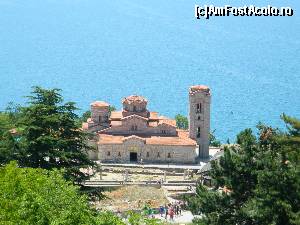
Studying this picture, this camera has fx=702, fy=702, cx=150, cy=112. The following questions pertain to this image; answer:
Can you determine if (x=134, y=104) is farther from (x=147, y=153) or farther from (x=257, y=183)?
(x=257, y=183)

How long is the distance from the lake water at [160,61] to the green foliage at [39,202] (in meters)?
63.9

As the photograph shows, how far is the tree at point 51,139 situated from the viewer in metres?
23.0

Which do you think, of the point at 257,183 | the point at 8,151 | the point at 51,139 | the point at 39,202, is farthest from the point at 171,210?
the point at 39,202

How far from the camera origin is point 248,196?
1953 centimetres

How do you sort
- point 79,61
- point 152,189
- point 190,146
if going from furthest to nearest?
point 79,61 < point 190,146 < point 152,189

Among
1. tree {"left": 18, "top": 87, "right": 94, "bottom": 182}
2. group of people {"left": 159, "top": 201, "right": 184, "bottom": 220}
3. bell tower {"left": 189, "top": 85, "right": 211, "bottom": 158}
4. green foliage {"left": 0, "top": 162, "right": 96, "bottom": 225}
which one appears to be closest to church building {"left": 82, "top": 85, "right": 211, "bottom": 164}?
bell tower {"left": 189, "top": 85, "right": 211, "bottom": 158}

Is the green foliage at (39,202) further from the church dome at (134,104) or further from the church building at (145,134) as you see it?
the church dome at (134,104)

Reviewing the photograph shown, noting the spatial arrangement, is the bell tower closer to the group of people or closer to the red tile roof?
the red tile roof

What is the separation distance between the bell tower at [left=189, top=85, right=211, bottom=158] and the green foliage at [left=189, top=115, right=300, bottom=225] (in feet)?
75.2

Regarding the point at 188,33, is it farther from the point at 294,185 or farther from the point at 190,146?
the point at 294,185

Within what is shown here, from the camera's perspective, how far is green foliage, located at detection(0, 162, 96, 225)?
1353 centimetres

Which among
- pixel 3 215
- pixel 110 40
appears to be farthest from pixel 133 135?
pixel 110 40

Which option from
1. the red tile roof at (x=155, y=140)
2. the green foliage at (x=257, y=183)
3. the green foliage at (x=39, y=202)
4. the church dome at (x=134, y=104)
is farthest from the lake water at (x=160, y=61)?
the green foliage at (x=39, y=202)

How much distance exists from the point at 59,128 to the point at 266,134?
7.05 metres
